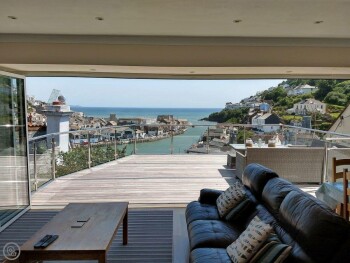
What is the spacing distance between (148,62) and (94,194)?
2.55 metres

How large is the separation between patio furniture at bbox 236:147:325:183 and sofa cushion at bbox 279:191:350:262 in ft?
11.1

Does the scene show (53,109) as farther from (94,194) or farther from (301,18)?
(301,18)

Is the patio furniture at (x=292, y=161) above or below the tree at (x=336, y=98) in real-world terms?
below

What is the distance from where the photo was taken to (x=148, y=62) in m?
4.19

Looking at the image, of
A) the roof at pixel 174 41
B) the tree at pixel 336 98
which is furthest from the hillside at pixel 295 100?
the roof at pixel 174 41

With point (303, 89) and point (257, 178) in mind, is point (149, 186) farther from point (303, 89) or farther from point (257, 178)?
point (303, 89)

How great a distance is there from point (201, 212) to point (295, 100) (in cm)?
543

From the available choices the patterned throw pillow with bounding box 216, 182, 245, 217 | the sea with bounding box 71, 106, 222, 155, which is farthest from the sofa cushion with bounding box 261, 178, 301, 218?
the sea with bounding box 71, 106, 222, 155

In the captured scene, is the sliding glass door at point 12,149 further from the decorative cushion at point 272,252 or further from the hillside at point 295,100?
the hillside at point 295,100

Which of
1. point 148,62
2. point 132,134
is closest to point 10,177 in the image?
point 148,62

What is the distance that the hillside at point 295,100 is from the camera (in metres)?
7.69

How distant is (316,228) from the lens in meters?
1.95

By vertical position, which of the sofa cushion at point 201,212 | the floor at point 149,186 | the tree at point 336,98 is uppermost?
the tree at point 336,98

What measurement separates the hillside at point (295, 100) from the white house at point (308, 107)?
0.08 metres
